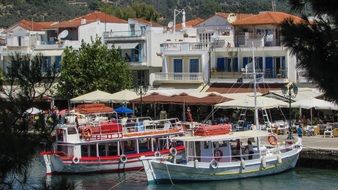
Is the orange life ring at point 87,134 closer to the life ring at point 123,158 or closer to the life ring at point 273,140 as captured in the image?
the life ring at point 123,158

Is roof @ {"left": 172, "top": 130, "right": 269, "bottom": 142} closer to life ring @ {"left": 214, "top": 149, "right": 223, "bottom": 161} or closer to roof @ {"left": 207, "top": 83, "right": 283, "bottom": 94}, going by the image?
life ring @ {"left": 214, "top": 149, "right": 223, "bottom": 161}

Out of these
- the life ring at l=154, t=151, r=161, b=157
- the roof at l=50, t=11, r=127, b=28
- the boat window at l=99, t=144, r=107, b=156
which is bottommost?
the life ring at l=154, t=151, r=161, b=157

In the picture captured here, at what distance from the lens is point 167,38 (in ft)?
204

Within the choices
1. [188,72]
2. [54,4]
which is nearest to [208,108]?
[188,72]

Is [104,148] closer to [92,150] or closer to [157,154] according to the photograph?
[92,150]

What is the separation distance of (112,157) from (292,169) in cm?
904

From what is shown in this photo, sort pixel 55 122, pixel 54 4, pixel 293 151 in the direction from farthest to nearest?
pixel 54 4 → pixel 293 151 → pixel 55 122

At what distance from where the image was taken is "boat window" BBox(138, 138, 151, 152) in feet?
132

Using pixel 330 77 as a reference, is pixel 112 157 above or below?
below

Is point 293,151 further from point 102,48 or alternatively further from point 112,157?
point 102,48

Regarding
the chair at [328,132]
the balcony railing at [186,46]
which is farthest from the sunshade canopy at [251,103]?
the balcony railing at [186,46]

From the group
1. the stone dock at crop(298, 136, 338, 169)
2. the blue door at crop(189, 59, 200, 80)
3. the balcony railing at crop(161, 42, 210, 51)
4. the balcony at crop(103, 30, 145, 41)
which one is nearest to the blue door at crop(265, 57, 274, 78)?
the balcony railing at crop(161, 42, 210, 51)

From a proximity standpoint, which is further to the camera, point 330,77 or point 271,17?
point 271,17

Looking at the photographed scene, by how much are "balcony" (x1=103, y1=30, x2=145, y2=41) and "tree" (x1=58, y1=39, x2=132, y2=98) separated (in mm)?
4063
